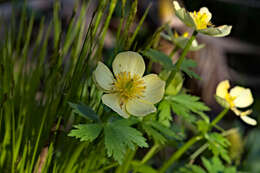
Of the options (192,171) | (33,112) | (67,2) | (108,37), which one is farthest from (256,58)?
(33,112)

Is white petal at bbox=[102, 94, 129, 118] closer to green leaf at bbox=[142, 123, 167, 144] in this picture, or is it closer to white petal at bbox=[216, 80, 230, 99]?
green leaf at bbox=[142, 123, 167, 144]

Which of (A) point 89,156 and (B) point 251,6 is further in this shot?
(B) point 251,6

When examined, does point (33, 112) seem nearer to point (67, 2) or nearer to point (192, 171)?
point (192, 171)

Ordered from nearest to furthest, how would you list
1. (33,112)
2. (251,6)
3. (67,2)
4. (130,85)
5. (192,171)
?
(130,85)
(33,112)
(192,171)
(67,2)
(251,6)

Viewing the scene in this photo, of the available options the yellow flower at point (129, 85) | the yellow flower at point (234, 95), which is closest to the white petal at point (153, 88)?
the yellow flower at point (129, 85)

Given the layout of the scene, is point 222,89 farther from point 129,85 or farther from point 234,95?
point 129,85

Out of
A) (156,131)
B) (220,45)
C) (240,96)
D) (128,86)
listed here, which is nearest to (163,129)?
(156,131)
